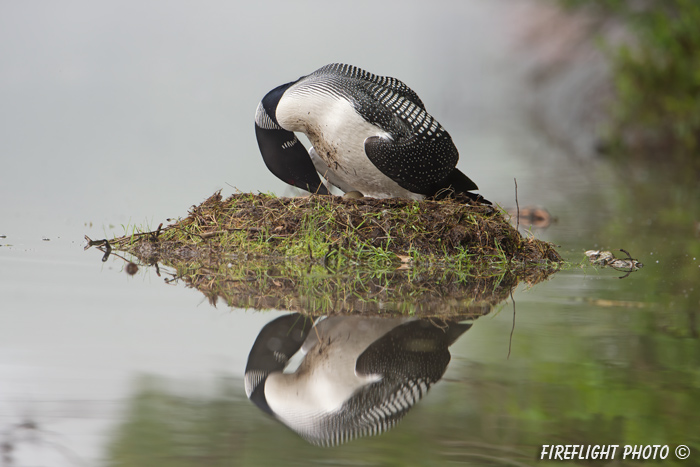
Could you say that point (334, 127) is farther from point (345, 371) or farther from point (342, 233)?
point (345, 371)

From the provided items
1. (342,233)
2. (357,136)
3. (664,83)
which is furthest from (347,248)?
(664,83)

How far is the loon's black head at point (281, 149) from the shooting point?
15.0ft

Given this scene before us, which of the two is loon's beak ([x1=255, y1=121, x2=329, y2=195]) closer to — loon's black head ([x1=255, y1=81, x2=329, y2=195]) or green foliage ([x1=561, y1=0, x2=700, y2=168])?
loon's black head ([x1=255, y1=81, x2=329, y2=195])

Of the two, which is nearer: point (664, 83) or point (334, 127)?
point (334, 127)

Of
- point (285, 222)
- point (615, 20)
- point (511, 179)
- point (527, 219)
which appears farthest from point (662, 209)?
point (615, 20)

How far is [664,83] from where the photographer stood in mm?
13156

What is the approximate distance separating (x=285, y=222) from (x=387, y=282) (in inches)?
32.9

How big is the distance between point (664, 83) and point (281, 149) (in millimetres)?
10181

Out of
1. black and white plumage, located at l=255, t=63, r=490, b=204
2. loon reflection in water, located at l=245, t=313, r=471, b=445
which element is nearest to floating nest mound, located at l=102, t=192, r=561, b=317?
black and white plumage, located at l=255, t=63, r=490, b=204

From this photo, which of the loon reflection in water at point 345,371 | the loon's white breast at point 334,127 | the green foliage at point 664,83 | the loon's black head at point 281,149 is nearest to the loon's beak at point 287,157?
the loon's black head at point 281,149

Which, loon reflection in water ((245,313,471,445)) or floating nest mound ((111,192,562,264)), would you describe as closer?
loon reflection in water ((245,313,471,445))

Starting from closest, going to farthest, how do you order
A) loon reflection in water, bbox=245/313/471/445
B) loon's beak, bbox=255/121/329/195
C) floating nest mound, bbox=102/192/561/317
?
loon reflection in water, bbox=245/313/471/445 → floating nest mound, bbox=102/192/561/317 → loon's beak, bbox=255/121/329/195

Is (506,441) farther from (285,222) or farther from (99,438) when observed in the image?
(285,222)

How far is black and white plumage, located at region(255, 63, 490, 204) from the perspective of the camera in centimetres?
438
